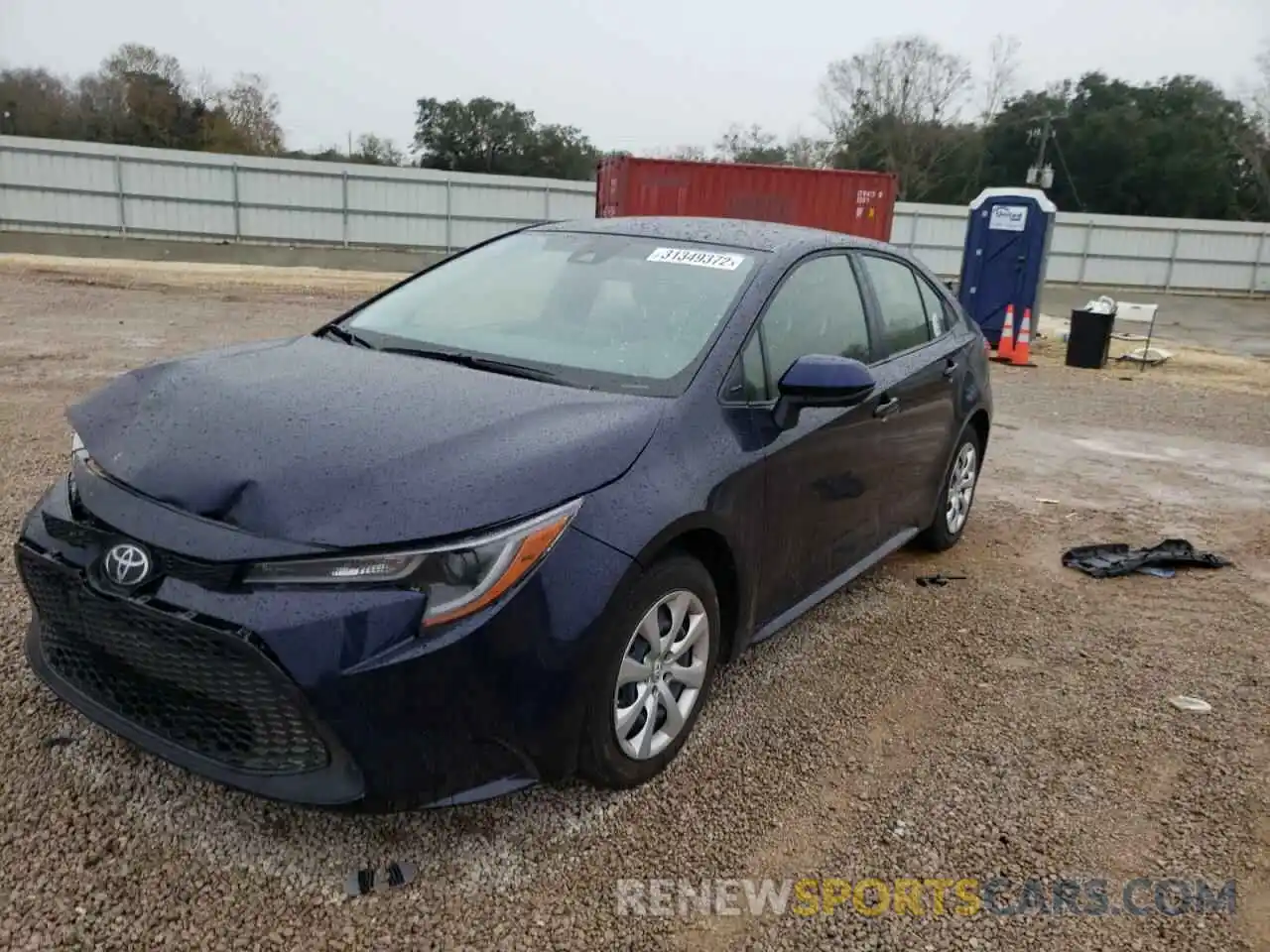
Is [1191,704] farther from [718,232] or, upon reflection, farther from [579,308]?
[579,308]

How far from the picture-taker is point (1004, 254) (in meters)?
13.8

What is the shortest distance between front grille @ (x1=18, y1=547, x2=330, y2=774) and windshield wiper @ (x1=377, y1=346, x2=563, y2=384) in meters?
1.22

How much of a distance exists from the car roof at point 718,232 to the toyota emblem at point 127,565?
2183 mm


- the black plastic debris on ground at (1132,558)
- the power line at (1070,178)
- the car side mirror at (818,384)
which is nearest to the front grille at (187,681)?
the car side mirror at (818,384)

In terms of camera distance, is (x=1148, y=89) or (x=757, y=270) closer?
(x=757, y=270)

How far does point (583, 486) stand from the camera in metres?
Result: 2.51

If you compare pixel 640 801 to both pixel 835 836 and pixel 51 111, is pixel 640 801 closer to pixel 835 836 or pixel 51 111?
pixel 835 836

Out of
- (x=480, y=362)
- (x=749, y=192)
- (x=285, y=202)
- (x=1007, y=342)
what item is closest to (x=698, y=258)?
(x=480, y=362)

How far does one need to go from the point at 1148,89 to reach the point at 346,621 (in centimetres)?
5576

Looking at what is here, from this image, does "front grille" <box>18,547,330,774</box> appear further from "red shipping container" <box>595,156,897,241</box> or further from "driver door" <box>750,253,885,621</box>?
"red shipping container" <box>595,156,897,241</box>

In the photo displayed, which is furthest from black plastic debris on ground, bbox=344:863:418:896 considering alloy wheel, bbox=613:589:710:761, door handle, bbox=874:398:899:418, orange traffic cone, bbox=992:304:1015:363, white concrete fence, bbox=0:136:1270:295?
white concrete fence, bbox=0:136:1270:295

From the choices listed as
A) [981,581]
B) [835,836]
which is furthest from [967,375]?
[835,836]

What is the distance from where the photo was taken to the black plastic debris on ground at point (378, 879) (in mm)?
2457

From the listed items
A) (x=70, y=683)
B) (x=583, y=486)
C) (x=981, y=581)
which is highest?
(x=583, y=486)
